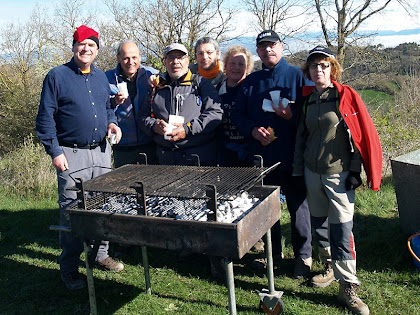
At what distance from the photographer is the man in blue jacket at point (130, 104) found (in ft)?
15.1

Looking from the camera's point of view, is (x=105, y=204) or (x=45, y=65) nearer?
(x=105, y=204)

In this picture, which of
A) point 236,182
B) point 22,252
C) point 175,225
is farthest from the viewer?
point 22,252

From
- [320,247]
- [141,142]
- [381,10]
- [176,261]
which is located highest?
[381,10]

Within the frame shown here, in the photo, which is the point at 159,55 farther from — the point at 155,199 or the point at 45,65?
the point at 155,199

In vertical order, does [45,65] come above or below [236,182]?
above

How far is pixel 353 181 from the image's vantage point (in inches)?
130

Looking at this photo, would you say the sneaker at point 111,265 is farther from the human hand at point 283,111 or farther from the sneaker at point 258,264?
the human hand at point 283,111

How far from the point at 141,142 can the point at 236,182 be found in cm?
186

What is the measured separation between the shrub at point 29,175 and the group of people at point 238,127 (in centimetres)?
337

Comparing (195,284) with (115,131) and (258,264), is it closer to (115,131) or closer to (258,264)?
(258,264)

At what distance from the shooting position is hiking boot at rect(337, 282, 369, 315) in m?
3.29

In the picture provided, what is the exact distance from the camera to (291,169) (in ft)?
12.8

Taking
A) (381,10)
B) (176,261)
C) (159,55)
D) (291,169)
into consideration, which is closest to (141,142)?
(176,261)

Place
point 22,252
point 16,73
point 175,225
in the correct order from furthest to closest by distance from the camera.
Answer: point 16,73
point 22,252
point 175,225
